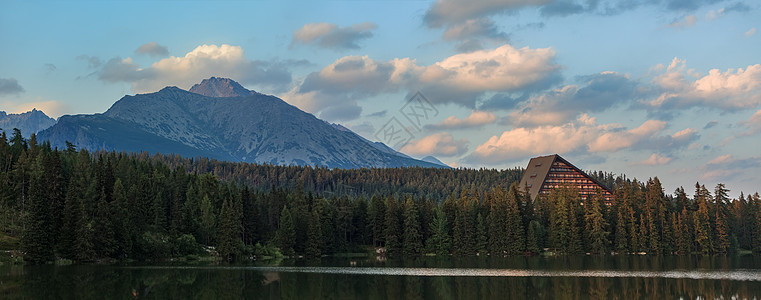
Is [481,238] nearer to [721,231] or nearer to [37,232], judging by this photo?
[721,231]

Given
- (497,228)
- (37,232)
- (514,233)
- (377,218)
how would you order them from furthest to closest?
1. (377,218)
2. (497,228)
3. (514,233)
4. (37,232)

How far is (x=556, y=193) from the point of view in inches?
7293

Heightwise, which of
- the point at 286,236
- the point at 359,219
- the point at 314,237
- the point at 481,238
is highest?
the point at 359,219

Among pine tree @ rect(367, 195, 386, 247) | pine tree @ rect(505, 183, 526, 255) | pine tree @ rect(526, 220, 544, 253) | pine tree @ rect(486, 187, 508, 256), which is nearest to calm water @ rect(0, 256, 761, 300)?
pine tree @ rect(505, 183, 526, 255)

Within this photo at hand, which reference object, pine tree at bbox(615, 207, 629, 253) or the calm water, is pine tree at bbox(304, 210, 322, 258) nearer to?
the calm water

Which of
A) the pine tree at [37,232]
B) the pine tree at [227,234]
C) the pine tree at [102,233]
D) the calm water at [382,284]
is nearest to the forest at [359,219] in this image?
the pine tree at [227,234]

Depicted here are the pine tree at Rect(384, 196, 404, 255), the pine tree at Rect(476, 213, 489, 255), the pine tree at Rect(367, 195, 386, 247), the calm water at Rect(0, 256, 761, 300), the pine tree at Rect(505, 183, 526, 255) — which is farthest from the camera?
the pine tree at Rect(367, 195, 386, 247)

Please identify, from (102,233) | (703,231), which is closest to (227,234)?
(102,233)

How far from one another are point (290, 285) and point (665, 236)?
125 metres

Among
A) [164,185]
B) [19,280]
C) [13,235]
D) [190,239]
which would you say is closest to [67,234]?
[13,235]

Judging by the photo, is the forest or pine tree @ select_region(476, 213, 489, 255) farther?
pine tree @ select_region(476, 213, 489, 255)

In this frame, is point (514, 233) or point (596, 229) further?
point (514, 233)

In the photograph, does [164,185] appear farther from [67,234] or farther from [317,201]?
[67,234]

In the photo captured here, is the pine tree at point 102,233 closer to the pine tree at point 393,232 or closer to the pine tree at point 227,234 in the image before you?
the pine tree at point 227,234
